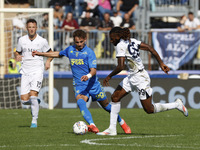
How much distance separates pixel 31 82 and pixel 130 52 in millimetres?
3100

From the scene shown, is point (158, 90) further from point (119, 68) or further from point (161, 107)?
point (119, 68)

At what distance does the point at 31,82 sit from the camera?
11523 millimetres

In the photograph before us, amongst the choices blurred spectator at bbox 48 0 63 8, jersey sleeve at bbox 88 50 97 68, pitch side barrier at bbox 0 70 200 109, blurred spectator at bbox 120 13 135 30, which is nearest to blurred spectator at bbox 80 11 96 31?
blurred spectator at bbox 120 13 135 30

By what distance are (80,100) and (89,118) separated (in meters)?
0.36

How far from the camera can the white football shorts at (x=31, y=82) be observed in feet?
37.7

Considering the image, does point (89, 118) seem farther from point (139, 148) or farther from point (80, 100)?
point (139, 148)

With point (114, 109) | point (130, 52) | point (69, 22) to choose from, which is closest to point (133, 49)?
point (130, 52)

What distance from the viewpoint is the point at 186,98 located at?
17.7 m

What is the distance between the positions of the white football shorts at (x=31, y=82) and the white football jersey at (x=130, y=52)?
9.39 ft

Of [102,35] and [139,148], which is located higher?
[102,35]

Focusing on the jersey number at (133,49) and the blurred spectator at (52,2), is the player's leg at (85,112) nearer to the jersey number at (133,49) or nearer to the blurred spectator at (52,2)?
the jersey number at (133,49)

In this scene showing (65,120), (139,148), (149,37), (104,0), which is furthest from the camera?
(104,0)

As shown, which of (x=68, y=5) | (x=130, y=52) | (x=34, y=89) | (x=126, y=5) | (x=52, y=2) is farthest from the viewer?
(x=52, y=2)

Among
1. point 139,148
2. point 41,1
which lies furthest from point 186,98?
point 139,148
